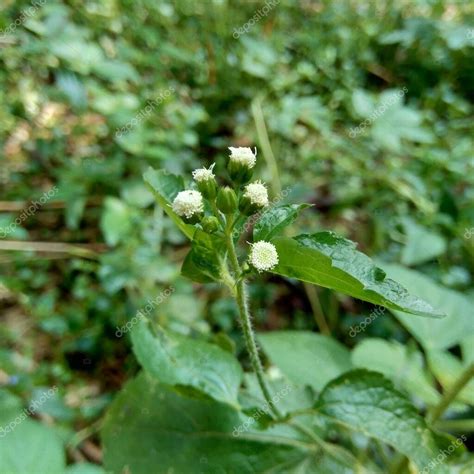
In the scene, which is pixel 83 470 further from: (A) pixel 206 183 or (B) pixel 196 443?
(A) pixel 206 183

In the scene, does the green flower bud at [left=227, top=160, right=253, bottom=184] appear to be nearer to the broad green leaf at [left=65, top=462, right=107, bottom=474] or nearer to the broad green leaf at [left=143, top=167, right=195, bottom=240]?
the broad green leaf at [left=143, top=167, right=195, bottom=240]

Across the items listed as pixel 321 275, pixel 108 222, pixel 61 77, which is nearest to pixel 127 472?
pixel 321 275

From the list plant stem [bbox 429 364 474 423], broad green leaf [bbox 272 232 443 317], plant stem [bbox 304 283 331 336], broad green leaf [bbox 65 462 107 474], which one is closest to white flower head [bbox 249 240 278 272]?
broad green leaf [bbox 272 232 443 317]

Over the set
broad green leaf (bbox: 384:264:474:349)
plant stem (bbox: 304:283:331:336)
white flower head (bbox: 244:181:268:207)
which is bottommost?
plant stem (bbox: 304:283:331:336)

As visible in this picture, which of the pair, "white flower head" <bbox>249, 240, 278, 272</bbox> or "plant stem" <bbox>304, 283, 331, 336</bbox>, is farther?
"plant stem" <bbox>304, 283, 331, 336</bbox>

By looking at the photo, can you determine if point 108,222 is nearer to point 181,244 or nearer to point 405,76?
point 181,244

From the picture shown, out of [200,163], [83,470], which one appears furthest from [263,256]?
[200,163]
